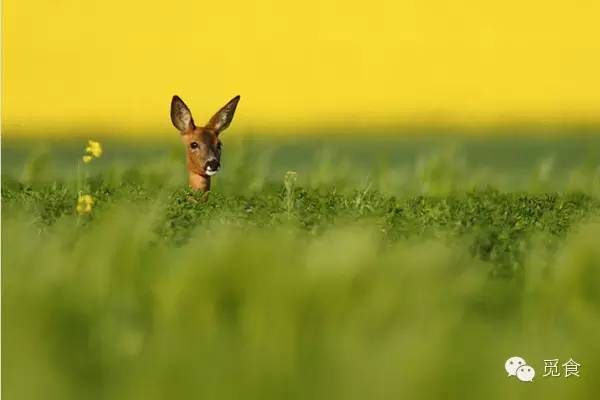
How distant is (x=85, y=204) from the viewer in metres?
4.59

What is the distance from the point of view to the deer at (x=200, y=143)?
5.44m

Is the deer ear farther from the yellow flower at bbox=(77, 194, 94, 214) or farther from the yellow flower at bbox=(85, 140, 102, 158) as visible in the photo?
the yellow flower at bbox=(77, 194, 94, 214)

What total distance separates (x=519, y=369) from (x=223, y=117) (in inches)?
111

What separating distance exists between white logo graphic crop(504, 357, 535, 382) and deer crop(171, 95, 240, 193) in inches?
108

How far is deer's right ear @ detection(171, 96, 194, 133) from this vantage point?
17.4 ft

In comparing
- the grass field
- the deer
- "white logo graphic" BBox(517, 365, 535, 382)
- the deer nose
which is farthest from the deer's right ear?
"white logo graphic" BBox(517, 365, 535, 382)

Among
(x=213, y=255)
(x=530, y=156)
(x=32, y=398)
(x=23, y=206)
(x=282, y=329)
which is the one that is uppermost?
(x=530, y=156)

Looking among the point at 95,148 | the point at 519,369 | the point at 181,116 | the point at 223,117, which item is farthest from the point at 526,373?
the point at 181,116

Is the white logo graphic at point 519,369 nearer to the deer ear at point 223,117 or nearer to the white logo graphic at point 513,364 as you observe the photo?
the white logo graphic at point 513,364

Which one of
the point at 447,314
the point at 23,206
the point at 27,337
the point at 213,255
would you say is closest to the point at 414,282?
the point at 447,314

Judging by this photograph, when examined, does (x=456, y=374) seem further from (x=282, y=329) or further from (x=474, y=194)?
(x=474, y=194)

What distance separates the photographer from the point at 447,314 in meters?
2.62

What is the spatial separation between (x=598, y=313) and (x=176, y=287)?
111 centimetres

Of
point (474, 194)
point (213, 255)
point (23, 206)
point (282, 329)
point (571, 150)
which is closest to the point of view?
point (282, 329)
